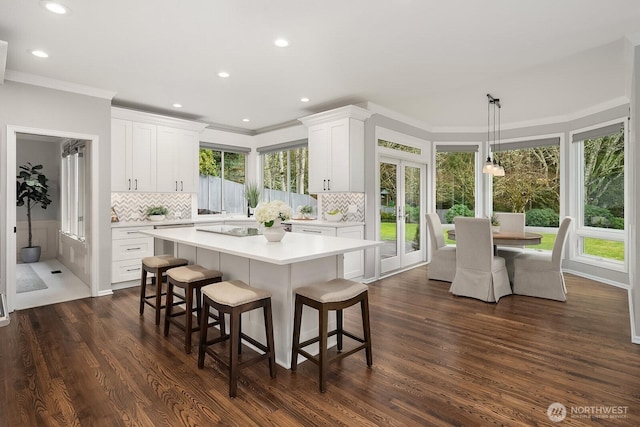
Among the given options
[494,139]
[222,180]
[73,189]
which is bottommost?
[73,189]

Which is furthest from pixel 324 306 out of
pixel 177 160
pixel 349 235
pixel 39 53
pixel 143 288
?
pixel 177 160

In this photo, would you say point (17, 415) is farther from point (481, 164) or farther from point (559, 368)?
point (481, 164)

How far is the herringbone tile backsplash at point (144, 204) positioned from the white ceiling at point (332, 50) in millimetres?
1431

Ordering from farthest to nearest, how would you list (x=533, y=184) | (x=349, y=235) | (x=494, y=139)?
(x=494, y=139)
(x=533, y=184)
(x=349, y=235)

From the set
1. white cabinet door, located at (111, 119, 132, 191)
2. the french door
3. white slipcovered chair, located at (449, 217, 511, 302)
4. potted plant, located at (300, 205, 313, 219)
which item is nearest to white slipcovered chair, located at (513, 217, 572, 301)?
white slipcovered chair, located at (449, 217, 511, 302)

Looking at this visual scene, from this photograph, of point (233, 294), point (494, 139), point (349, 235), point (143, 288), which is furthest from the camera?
point (494, 139)

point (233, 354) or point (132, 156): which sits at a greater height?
point (132, 156)

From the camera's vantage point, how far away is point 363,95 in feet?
16.1

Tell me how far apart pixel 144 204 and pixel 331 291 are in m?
4.41

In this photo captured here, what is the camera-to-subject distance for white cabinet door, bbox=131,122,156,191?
5.21 metres

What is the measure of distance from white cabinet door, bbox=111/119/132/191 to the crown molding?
19.5 inches

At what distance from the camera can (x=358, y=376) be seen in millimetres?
2520

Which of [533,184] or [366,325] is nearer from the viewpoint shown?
[366,325]

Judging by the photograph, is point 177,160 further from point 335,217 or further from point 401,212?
point 401,212
